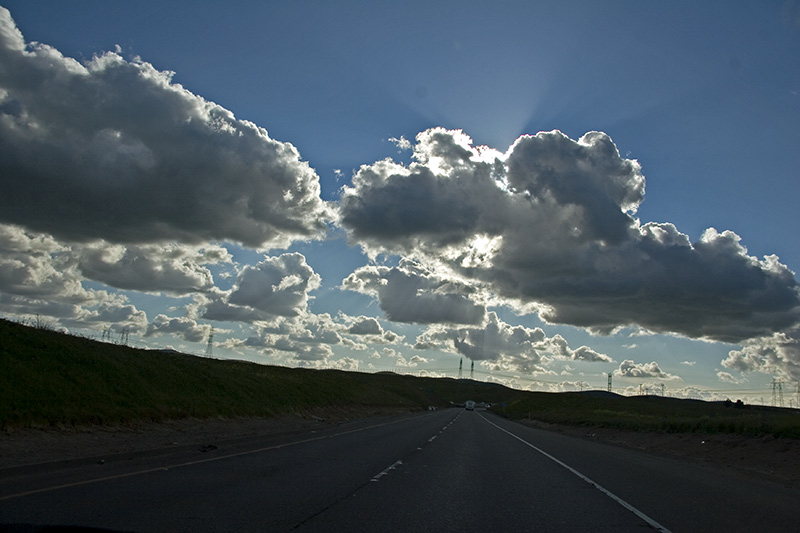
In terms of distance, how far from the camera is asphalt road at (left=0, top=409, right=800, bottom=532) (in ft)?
27.0

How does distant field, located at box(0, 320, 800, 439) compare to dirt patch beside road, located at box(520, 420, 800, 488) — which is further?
distant field, located at box(0, 320, 800, 439)

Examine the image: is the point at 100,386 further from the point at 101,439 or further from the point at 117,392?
the point at 101,439

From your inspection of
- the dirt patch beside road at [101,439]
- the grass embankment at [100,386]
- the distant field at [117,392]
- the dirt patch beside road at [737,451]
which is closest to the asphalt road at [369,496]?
the dirt patch beside road at [101,439]

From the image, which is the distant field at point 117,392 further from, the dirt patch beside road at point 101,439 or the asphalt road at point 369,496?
the asphalt road at point 369,496

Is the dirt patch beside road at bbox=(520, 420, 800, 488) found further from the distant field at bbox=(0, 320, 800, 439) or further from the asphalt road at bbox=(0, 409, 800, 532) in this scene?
the asphalt road at bbox=(0, 409, 800, 532)

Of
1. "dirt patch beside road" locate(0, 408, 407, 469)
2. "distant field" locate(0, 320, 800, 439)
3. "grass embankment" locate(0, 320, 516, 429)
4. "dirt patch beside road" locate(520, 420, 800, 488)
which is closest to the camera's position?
"dirt patch beside road" locate(0, 408, 407, 469)

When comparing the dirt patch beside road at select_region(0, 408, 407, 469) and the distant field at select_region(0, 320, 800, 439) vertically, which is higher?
the distant field at select_region(0, 320, 800, 439)

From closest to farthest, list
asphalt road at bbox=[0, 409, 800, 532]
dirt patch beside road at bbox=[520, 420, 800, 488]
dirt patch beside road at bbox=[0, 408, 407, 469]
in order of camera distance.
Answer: asphalt road at bbox=[0, 409, 800, 532] < dirt patch beside road at bbox=[0, 408, 407, 469] < dirt patch beside road at bbox=[520, 420, 800, 488]

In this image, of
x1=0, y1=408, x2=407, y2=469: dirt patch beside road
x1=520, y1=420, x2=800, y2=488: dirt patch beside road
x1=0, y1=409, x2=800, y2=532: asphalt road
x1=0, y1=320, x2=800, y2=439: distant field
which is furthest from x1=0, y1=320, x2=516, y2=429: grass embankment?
x1=520, y1=420, x2=800, y2=488: dirt patch beside road

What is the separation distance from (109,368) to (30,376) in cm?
677

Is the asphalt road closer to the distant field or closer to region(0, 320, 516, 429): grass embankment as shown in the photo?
region(0, 320, 516, 429): grass embankment

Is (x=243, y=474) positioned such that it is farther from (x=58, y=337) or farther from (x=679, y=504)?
(x=58, y=337)

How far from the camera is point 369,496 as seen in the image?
10672 mm

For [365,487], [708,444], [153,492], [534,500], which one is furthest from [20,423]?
[708,444]
